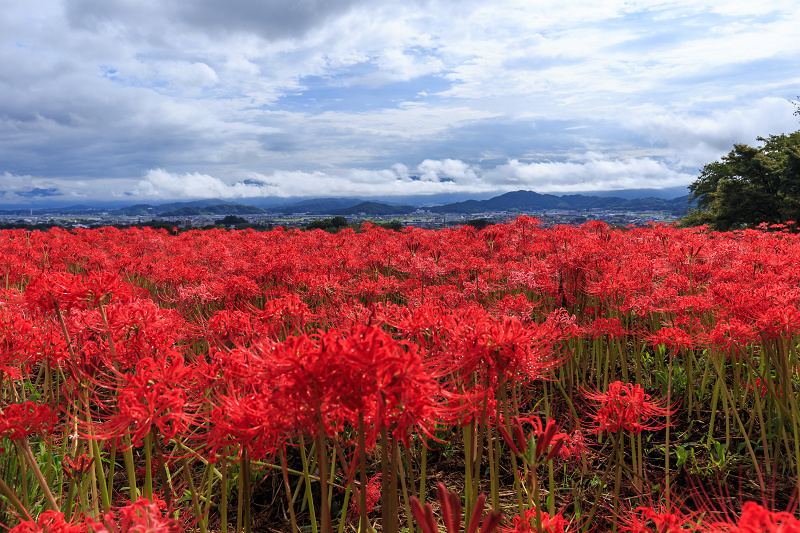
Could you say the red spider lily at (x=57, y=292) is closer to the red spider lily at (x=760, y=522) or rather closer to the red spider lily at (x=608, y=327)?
the red spider lily at (x=760, y=522)

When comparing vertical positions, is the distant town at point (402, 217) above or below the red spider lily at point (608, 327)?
above

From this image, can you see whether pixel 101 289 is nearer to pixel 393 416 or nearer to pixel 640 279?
pixel 393 416

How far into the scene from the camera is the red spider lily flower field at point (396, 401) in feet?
4.88

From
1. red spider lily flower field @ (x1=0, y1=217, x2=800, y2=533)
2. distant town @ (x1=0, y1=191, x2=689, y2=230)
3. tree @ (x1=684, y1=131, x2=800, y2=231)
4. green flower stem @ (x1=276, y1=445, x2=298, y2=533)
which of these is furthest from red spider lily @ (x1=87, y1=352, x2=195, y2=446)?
tree @ (x1=684, y1=131, x2=800, y2=231)

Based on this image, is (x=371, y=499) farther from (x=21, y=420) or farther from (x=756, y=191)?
(x=756, y=191)

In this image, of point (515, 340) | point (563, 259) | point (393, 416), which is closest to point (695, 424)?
point (563, 259)

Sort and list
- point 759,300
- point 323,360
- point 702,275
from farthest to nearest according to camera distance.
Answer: point 702,275 < point 759,300 < point 323,360

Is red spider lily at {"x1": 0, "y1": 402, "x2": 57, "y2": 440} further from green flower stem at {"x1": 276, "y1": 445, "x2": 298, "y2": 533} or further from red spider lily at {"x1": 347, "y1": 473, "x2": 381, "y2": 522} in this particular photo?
red spider lily at {"x1": 347, "y1": 473, "x2": 381, "y2": 522}

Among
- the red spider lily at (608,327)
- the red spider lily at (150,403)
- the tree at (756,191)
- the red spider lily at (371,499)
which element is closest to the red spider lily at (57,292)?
the red spider lily at (150,403)

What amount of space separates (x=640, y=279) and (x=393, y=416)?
4872 mm

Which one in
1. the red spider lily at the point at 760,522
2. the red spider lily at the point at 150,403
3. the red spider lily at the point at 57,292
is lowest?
the red spider lily at the point at 760,522

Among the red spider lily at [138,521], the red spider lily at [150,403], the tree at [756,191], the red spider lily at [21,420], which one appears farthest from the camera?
the tree at [756,191]

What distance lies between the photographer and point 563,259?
6562 millimetres

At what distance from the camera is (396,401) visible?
1354 mm
